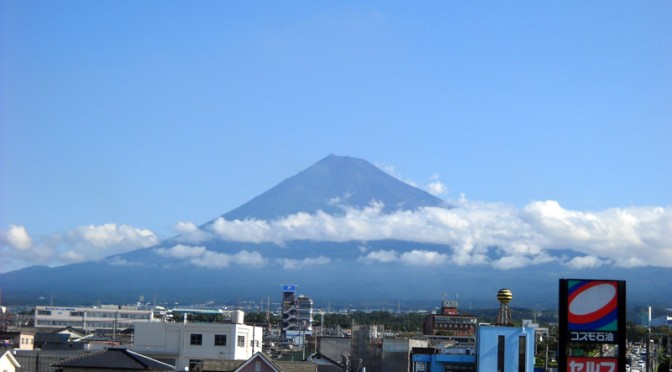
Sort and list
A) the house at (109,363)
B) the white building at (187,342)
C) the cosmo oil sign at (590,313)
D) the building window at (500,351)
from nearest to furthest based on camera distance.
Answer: the cosmo oil sign at (590,313)
the house at (109,363)
the white building at (187,342)
the building window at (500,351)

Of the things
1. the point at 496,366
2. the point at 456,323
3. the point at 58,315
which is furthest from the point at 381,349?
the point at 58,315

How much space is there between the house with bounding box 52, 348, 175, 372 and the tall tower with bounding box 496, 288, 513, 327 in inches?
683

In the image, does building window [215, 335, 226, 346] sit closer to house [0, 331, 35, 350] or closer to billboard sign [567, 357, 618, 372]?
house [0, 331, 35, 350]

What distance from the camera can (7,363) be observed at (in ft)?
126

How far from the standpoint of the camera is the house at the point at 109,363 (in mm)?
34656

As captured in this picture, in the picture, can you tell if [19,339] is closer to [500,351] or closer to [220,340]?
[220,340]

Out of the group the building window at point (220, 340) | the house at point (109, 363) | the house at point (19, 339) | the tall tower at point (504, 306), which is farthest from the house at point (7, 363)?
the house at point (19, 339)

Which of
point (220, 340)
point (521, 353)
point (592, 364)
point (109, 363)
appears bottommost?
point (109, 363)

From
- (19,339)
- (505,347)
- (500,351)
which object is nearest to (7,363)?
(500,351)

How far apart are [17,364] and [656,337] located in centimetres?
6110

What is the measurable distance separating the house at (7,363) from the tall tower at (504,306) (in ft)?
63.4

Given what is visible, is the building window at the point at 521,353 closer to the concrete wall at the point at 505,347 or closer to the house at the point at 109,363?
the concrete wall at the point at 505,347

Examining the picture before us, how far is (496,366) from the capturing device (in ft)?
154

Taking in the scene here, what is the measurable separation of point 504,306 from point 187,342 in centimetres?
1295
